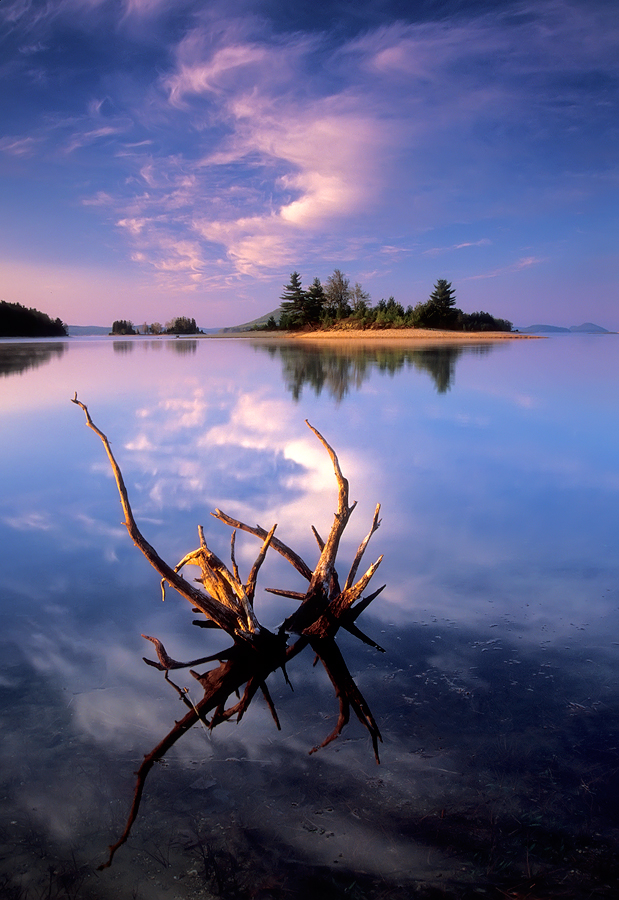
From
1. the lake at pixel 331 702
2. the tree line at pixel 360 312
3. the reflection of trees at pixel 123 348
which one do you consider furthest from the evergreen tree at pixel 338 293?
the lake at pixel 331 702

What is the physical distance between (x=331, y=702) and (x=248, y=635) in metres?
0.62

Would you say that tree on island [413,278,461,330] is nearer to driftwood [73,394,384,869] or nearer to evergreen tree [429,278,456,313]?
evergreen tree [429,278,456,313]

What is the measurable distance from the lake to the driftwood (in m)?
0.06

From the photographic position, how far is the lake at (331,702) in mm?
1801

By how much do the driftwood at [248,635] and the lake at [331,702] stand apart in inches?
2.5

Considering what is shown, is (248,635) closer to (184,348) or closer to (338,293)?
(184,348)

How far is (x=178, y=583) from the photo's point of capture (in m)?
3.06

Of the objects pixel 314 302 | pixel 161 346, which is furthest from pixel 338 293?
pixel 161 346

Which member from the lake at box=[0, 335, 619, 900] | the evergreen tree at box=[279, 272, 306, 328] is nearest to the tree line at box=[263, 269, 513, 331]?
the evergreen tree at box=[279, 272, 306, 328]

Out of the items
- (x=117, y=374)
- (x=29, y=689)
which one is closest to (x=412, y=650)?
(x=29, y=689)

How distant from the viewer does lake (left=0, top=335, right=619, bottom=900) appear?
180 cm

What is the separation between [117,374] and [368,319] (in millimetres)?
40946

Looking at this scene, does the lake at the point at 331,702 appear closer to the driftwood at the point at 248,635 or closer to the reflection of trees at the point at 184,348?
the driftwood at the point at 248,635

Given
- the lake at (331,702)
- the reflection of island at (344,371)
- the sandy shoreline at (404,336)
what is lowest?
the lake at (331,702)
